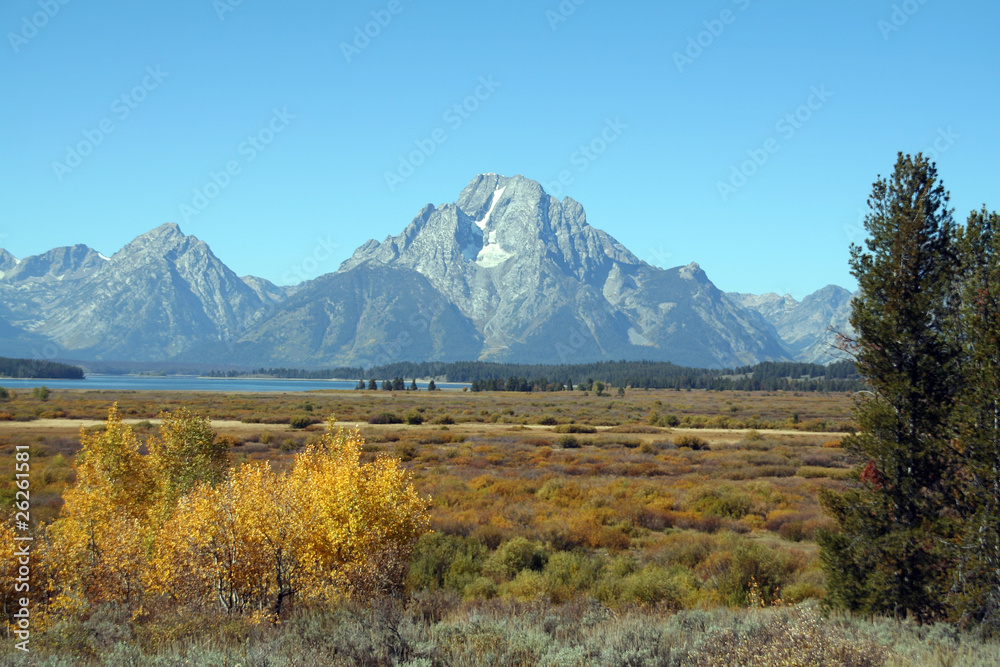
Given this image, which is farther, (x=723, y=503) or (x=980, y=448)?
(x=723, y=503)

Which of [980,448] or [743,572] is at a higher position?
[980,448]

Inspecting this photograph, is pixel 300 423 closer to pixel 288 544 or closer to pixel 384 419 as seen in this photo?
pixel 384 419

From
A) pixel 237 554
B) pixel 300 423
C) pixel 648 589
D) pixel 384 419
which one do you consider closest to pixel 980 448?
pixel 648 589

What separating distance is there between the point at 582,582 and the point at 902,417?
7.70m

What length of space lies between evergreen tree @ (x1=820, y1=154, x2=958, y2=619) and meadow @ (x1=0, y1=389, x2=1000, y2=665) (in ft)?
2.06

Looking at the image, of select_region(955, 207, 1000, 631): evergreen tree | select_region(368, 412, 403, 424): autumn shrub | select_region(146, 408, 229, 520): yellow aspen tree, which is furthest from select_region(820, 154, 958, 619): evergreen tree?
select_region(368, 412, 403, 424): autumn shrub

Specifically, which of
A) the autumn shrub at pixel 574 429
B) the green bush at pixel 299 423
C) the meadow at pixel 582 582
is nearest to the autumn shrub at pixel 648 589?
the meadow at pixel 582 582

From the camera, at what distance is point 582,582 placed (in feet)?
45.5

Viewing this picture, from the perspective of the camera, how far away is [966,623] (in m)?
8.70

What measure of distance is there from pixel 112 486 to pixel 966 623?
16.0 m

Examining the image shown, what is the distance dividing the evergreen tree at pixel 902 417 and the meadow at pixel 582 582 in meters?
0.63

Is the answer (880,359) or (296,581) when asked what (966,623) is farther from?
(296,581)

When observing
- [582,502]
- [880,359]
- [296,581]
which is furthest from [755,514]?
[296,581]

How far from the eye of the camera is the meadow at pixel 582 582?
7.40m
